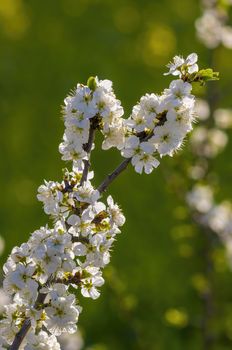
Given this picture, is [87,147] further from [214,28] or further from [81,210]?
[214,28]

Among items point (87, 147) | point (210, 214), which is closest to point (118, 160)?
point (210, 214)

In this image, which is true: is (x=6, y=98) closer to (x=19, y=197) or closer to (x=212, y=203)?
(x=19, y=197)

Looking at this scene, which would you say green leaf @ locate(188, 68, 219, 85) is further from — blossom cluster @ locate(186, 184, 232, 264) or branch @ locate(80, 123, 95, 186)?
blossom cluster @ locate(186, 184, 232, 264)

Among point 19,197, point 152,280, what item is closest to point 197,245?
point 152,280

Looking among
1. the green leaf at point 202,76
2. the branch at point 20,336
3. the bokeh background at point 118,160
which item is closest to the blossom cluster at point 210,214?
the bokeh background at point 118,160

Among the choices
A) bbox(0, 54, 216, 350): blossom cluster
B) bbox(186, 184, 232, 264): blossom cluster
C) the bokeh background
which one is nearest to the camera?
bbox(0, 54, 216, 350): blossom cluster

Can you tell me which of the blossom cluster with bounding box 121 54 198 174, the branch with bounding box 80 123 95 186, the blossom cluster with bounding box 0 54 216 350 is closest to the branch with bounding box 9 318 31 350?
the blossom cluster with bounding box 0 54 216 350
